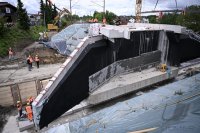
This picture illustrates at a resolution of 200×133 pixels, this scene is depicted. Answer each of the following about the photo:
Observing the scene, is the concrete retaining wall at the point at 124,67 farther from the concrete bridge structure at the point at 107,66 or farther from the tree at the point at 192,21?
the tree at the point at 192,21

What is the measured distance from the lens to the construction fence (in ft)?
46.0

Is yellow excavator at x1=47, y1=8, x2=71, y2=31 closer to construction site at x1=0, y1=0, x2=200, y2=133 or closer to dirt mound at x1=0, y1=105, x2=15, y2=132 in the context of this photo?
construction site at x1=0, y1=0, x2=200, y2=133

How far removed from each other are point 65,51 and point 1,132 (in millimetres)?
16904

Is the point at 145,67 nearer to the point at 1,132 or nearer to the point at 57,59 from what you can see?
the point at 57,59

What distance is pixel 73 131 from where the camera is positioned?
1065 centimetres

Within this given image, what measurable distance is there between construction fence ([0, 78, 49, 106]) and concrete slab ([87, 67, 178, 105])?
427 centimetres

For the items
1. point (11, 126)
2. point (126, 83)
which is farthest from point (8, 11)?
point (126, 83)

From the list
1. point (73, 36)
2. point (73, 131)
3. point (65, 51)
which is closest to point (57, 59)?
point (65, 51)

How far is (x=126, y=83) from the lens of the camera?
16094mm

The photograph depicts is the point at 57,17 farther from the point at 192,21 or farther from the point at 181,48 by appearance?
the point at 192,21

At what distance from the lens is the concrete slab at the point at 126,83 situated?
14.6 m

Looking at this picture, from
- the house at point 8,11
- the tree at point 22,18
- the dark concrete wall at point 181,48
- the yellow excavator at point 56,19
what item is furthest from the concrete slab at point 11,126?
the house at point 8,11

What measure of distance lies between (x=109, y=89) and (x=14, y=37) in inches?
950

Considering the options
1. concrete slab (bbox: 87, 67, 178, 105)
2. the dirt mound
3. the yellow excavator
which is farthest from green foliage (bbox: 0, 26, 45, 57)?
concrete slab (bbox: 87, 67, 178, 105)
